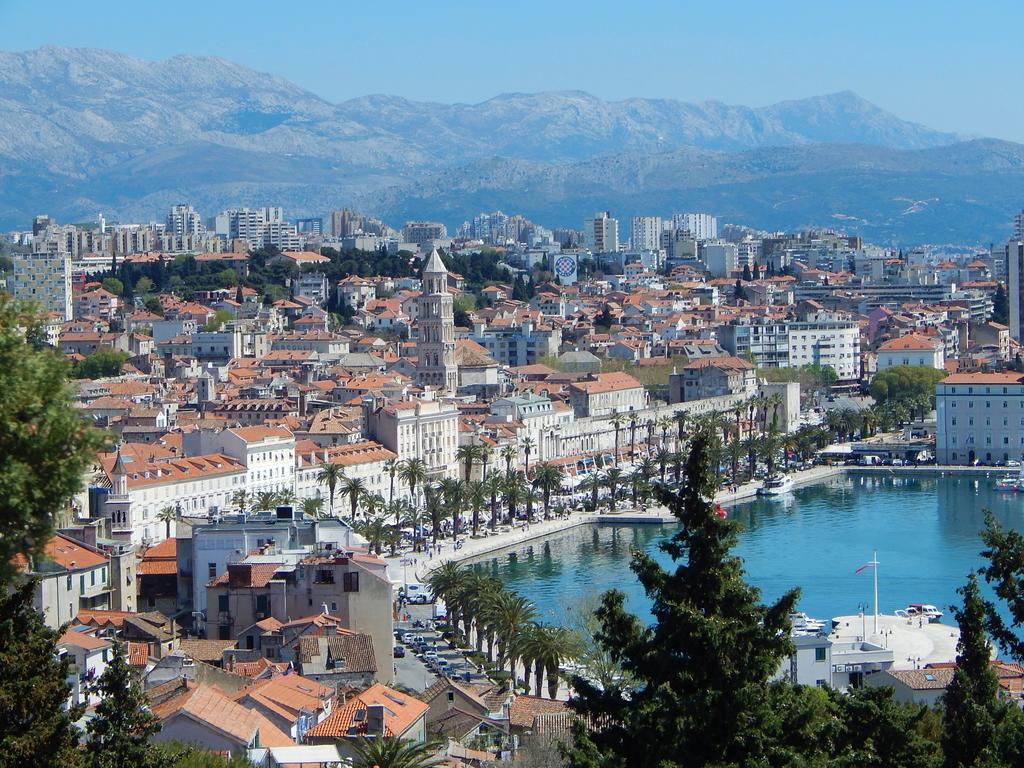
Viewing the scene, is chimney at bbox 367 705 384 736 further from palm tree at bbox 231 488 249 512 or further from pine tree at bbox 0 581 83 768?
palm tree at bbox 231 488 249 512

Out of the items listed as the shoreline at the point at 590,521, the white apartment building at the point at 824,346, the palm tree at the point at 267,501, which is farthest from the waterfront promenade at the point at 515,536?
the white apartment building at the point at 824,346

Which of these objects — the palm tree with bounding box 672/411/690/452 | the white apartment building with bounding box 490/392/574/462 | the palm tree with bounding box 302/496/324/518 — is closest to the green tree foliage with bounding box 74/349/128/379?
the white apartment building with bounding box 490/392/574/462

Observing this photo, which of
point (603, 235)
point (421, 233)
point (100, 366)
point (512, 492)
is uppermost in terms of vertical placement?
point (421, 233)

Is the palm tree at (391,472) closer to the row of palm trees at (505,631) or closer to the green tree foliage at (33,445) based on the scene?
the row of palm trees at (505,631)

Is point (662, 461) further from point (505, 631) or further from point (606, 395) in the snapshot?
point (505, 631)

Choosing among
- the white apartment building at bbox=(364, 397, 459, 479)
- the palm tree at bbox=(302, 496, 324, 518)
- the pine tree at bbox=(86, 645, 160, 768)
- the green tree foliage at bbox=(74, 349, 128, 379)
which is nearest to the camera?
the pine tree at bbox=(86, 645, 160, 768)

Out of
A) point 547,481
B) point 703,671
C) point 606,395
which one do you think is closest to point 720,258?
point 606,395

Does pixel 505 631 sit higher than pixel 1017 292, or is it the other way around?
pixel 1017 292
